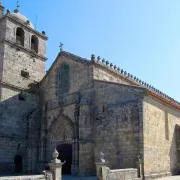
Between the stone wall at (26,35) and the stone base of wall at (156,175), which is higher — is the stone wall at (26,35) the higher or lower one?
the higher one

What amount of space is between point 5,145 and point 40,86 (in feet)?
19.9

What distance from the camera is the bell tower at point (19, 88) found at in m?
19.5

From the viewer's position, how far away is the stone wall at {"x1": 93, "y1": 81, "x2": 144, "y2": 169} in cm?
1516

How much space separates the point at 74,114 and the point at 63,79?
377cm

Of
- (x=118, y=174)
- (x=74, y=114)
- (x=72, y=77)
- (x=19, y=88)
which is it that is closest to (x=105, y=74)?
(x=72, y=77)

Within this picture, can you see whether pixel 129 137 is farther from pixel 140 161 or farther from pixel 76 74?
pixel 76 74

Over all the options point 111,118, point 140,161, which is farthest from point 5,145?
point 140,161

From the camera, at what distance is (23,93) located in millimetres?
21359

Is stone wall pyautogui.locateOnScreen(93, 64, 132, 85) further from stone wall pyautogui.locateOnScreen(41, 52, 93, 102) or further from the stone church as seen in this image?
stone wall pyautogui.locateOnScreen(41, 52, 93, 102)

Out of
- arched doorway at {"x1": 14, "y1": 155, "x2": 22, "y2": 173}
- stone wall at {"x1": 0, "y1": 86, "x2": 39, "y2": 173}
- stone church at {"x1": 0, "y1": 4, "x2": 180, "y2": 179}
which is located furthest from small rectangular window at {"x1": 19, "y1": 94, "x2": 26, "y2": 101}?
arched doorway at {"x1": 14, "y1": 155, "x2": 22, "y2": 173}

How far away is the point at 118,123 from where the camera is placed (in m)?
16.1

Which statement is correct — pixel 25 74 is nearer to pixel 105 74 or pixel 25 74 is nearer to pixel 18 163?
pixel 105 74

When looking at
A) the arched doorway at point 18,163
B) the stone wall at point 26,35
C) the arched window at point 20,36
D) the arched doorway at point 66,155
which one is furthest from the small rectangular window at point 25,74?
the arched doorway at point 66,155

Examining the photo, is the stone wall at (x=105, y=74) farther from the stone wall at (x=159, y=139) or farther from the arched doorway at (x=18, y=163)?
the arched doorway at (x=18, y=163)
